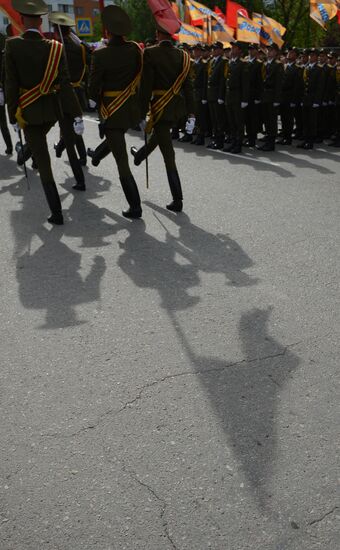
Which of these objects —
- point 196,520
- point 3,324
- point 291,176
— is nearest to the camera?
point 196,520

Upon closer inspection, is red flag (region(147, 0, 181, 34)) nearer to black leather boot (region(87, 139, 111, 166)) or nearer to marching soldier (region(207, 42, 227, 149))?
black leather boot (region(87, 139, 111, 166))

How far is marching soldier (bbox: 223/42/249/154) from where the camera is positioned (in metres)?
10.4

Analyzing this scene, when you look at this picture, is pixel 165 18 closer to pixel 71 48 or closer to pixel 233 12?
pixel 71 48

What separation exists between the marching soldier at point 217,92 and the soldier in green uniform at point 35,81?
5.14m

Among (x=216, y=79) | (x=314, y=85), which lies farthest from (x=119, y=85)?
(x=314, y=85)

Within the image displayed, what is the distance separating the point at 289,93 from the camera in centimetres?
1127

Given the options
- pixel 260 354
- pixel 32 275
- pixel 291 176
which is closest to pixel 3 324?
pixel 32 275

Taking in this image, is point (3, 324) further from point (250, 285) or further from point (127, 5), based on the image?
point (127, 5)

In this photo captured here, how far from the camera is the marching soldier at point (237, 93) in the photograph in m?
10.4

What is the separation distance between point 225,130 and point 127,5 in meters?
38.7

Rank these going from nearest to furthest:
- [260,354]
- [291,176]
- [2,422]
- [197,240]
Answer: [2,422] < [260,354] < [197,240] < [291,176]

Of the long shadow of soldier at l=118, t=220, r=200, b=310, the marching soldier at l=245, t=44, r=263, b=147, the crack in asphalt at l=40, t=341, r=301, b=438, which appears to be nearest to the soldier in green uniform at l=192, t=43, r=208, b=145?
the marching soldier at l=245, t=44, r=263, b=147

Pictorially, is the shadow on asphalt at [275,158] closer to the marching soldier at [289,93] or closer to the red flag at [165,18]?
the marching soldier at [289,93]

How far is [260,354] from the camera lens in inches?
146
